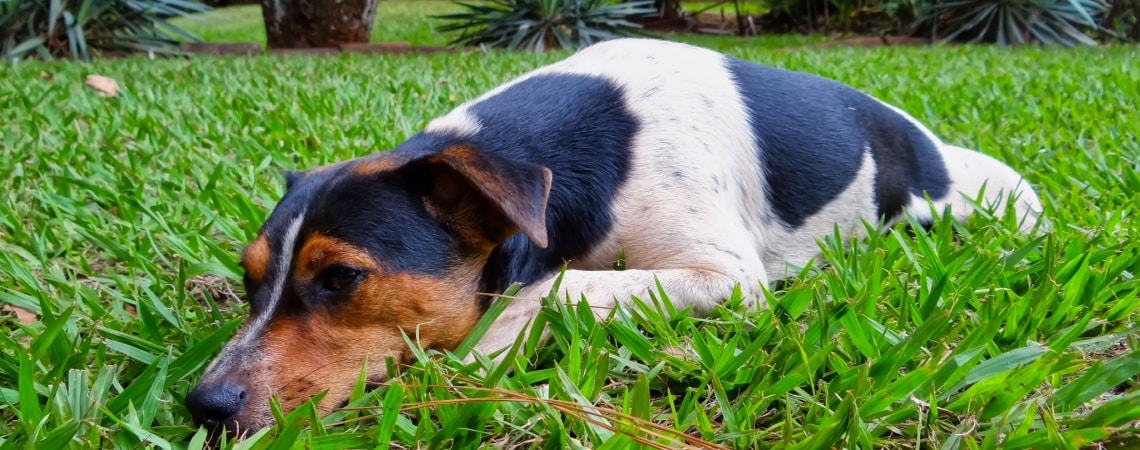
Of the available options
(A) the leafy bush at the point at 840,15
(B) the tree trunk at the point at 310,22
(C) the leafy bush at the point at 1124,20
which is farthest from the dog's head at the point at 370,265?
(C) the leafy bush at the point at 1124,20

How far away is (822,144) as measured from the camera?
10.3ft

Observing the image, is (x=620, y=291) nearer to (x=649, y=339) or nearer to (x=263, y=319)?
(x=649, y=339)

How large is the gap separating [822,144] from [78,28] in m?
9.75

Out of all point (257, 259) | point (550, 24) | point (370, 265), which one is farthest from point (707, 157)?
point (550, 24)

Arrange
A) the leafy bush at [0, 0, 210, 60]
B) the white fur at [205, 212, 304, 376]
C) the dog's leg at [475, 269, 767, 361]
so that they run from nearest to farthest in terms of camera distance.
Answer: the white fur at [205, 212, 304, 376]
the dog's leg at [475, 269, 767, 361]
the leafy bush at [0, 0, 210, 60]

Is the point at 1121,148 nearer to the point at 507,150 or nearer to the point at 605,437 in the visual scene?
the point at 507,150

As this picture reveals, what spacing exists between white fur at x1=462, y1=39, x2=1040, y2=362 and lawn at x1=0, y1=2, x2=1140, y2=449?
13 cm

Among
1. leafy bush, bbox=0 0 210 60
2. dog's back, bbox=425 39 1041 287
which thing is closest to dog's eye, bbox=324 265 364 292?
dog's back, bbox=425 39 1041 287

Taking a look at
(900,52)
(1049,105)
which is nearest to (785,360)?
(1049,105)

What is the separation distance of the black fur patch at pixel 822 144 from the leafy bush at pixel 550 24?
29.5 feet

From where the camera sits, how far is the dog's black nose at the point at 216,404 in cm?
183

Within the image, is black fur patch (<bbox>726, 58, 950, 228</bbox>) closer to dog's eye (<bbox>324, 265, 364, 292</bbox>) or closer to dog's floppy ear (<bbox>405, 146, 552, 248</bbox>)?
dog's floppy ear (<bbox>405, 146, 552, 248</bbox>)

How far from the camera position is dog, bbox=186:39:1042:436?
84.0 inches

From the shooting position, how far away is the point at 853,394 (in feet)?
5.74
